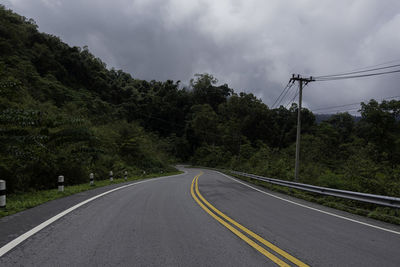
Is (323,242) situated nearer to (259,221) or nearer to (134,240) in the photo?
(259,221)

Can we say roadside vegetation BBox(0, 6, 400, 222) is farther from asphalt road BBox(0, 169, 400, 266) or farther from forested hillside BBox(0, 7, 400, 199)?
asphalt road BBox(0, 169, 400, 266)

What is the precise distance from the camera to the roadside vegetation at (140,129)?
1162 centimetres

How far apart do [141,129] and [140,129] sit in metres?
1.61

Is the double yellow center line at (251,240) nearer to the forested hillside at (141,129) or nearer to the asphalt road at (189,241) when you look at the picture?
the asphalt road at (189,241)

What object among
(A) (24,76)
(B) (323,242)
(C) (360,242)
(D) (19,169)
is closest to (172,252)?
(B) (323,242)

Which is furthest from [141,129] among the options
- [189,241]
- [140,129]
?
[189,241]

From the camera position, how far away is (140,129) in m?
36.3

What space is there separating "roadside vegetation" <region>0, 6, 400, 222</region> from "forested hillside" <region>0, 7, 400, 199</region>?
8 cm

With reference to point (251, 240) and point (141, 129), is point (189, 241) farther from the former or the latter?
point (141, 129)

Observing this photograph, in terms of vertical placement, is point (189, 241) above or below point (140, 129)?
below

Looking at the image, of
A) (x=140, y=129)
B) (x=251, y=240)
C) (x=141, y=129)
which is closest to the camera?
(x=251, y=240)

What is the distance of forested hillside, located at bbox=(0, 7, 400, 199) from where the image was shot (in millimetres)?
→ 11641

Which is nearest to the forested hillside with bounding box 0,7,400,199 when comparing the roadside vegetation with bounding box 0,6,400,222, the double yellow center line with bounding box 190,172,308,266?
the roadside vegetation with bounding box 0,6,400,222

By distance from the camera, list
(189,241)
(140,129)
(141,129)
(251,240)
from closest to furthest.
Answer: (189,241), (251,240), (140,129), (141,129)
